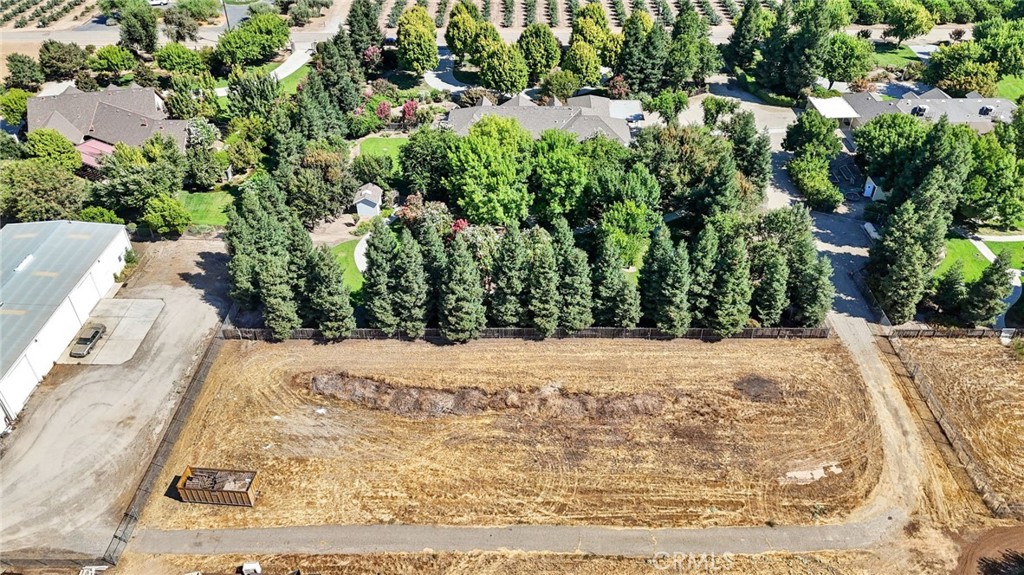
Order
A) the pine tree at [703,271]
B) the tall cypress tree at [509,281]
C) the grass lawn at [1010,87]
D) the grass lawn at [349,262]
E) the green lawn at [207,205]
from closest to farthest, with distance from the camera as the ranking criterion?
the tall cypress tree at [509,281] → the pine tree at [703,271] → the grass lawn at [349,262] → the green lawn at [207,205] → the grass lawn at [1010,87]

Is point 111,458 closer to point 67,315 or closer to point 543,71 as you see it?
point 67,315

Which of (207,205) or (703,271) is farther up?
(703,271)

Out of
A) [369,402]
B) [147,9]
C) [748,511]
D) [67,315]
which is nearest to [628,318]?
[748,511]

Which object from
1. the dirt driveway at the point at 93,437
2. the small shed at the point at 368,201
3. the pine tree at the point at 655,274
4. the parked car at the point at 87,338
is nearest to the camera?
the dirt driveway at the point at 93,437

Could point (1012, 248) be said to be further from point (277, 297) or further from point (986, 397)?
point (277, 297)

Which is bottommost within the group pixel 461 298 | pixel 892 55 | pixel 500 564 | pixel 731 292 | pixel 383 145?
pixel 500 564

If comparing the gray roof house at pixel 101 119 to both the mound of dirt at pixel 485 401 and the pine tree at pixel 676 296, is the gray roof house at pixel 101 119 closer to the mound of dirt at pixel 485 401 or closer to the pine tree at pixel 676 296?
the mound of dirt at pixel 485 401

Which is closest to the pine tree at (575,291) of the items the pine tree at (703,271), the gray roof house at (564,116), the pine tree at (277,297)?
the pine tree at (703,271)

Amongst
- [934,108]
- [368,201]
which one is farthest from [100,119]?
[934,108]
